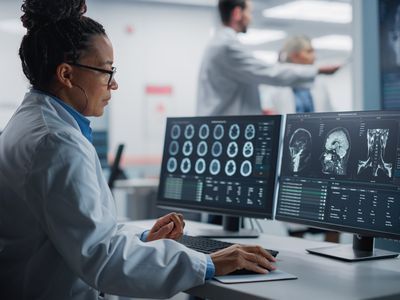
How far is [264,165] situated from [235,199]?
151mm

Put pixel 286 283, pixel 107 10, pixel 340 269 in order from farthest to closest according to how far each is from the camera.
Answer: pixel 107 10, pixel 340 269, pixel 286 283

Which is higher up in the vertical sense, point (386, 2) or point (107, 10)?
point (107, 10)

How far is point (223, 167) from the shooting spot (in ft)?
6.45

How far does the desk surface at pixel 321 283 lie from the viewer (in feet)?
4.07

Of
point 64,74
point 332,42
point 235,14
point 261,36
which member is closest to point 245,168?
point 64,74

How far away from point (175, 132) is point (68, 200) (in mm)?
971

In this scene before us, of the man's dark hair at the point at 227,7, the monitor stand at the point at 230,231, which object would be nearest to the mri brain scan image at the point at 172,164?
the monitor stand at the point at 230,231

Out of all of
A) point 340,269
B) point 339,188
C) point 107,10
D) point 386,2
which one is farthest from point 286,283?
point 107,10

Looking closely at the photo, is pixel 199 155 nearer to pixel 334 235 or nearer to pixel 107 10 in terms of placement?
pixel 334 235

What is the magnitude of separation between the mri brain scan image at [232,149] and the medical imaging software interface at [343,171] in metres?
0.19

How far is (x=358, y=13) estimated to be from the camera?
7.93ft

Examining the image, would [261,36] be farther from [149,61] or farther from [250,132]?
[250,132]

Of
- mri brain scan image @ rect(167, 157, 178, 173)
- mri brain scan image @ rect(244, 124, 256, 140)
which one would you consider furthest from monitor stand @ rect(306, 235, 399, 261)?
mri brain scan image @ rect(167, 157, 178, 173)

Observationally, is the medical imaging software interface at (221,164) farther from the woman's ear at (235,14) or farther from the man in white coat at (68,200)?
the woman's ear at (235,14)
